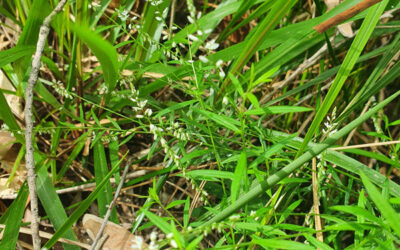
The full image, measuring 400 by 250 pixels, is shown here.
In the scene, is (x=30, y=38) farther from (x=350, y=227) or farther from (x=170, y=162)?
(x=350, y=227)

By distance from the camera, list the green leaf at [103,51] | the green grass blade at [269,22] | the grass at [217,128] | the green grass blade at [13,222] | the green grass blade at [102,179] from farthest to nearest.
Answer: the green grass blade at [102,179]
the green grass blade at [13,222]
the green grass blade at [269,22]
the grass at [217,128]
the green leaf at [103,51]

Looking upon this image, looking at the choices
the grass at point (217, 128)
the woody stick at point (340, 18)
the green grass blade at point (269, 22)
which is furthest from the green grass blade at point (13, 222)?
the woody stick at point (340, 18)

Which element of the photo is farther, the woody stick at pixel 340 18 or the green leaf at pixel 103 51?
the woody stick at pixel 340 18

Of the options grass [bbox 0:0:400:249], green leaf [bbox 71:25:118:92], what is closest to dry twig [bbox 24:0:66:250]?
grass [bbox 0:0:400:249]

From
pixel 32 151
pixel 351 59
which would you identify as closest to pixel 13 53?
pixel 32 151

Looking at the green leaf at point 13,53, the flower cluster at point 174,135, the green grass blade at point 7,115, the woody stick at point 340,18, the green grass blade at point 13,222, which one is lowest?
the green grass blade at point 13,222

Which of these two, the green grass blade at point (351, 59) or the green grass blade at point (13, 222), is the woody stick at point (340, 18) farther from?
the green grass blade at point (13, 222)

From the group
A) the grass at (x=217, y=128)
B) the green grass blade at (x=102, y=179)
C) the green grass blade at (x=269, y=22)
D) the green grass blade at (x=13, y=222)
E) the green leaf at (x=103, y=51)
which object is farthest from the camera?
the green grass blade at (x=102, y=179)

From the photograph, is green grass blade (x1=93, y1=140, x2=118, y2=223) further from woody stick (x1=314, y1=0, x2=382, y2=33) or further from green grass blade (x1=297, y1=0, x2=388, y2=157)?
woody stick (x1=314, y1=0, x2=382, y2=33)

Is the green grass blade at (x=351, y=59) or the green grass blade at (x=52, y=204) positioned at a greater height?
the green grass blade at (x=351, y=59)
